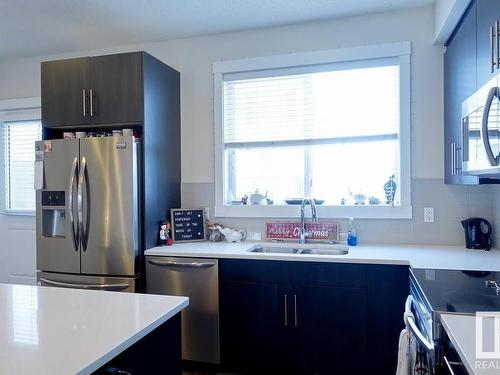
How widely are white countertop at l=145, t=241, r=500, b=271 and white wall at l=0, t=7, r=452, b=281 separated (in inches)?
23.8

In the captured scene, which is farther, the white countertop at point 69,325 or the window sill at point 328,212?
the window sill at point 328,212

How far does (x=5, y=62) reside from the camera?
12.6 ft

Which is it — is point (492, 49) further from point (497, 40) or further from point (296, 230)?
point (296, 230)

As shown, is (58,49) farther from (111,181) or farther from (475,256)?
(475,256)

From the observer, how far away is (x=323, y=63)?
293 cm

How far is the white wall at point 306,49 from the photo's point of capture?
2725 millimetres

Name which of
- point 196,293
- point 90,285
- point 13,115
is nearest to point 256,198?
point 196,293

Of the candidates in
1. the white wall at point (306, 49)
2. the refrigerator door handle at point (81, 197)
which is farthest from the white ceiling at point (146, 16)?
the refrigerator door handle at point (81, 197)

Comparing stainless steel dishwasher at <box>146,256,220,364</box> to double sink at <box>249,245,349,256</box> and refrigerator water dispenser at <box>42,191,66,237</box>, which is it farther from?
refrigerator water dispenser at <box>42,191,66,237</box>

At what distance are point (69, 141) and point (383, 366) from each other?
2.66 meters

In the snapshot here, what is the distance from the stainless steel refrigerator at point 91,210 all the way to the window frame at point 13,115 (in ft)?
3.92

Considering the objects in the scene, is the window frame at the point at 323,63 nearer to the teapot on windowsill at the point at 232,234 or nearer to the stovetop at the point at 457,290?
the teapot on windowsill at the point at 232,234

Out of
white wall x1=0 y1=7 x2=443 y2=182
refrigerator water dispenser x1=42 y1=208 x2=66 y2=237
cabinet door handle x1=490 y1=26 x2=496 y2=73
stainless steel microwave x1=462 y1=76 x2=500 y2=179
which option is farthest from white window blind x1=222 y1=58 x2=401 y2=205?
refrigerator water dispenser x1=42 y1=208 x2=66 y2=237

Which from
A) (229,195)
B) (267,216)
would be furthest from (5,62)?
(267,216)
